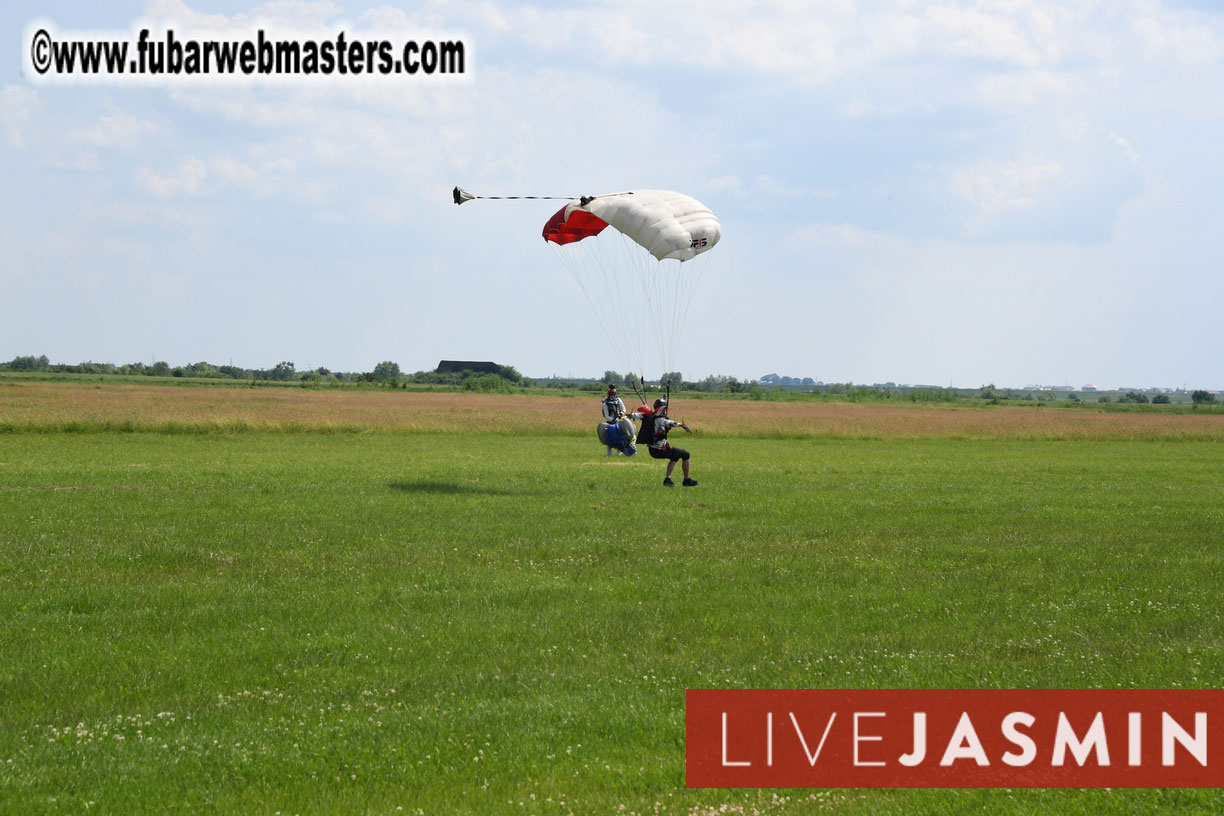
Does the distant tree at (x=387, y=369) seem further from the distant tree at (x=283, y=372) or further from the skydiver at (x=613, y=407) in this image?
the skydiver at (x=613, y=407)

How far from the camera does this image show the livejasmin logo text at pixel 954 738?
265 inches

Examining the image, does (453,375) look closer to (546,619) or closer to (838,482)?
(838,482)

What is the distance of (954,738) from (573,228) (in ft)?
62.5

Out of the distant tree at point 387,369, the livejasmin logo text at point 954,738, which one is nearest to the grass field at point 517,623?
the livejasmin logo text at point 954,738

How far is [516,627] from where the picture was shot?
10.6 meters

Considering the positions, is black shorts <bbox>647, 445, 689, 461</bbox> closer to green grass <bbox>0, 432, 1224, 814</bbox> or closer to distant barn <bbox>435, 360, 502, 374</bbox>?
green grass <bbox>0, 432, 1224, 814</bbox>

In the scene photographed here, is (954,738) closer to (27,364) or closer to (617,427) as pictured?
(617,427)

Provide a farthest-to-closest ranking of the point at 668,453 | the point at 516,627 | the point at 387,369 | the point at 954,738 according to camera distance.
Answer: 1. the point at 387,369
2. the point at 668,453
3. the point at 516,627
4. the point at 954,738

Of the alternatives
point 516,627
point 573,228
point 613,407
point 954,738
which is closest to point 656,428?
point 613,407

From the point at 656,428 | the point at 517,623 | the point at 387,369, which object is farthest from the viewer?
the point at 387,369

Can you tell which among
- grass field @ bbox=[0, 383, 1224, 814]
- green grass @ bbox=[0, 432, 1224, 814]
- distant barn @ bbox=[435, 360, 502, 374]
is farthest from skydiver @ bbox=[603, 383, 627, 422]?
distant barn @ bbox=[435, 360, 502, 374]

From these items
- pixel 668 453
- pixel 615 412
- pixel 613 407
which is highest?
pixel 613 407

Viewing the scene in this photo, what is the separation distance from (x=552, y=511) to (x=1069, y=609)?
10.5m

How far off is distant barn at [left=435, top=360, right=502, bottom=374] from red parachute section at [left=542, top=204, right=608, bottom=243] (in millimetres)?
151892
